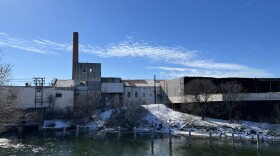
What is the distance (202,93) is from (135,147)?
22.3m

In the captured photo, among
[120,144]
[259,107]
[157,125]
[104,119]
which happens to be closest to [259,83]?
[259,107]

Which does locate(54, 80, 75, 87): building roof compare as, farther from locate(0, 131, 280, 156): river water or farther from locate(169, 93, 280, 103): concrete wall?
locate(169, 93, 280, 103): concrete wall

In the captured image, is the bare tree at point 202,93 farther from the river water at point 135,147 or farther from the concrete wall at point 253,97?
the river water at point 135,147

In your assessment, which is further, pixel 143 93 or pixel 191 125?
pixel 143 93

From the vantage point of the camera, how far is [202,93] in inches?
2224

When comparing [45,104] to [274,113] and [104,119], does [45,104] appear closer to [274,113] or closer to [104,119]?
[104,119]

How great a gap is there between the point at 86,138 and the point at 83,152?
11.7 meters

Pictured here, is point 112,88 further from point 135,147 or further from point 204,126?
point 135,147

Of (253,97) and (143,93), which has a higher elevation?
(143,93)

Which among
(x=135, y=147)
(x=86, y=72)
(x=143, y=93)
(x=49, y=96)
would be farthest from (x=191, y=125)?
(x=86, y=72)

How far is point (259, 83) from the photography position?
63.2 m

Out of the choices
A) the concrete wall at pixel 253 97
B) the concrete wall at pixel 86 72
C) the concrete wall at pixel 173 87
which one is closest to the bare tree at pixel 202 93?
the concrete wall at pixel 253 97

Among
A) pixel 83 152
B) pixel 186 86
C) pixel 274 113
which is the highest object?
pixel 186 86

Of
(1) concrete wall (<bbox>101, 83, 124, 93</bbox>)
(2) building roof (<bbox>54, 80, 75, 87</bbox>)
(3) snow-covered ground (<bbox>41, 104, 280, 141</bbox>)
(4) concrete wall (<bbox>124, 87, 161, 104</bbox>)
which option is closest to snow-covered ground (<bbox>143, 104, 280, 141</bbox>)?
(3) snow-covered ground (<bbox>41, 104, 280, 141</bbox>)
